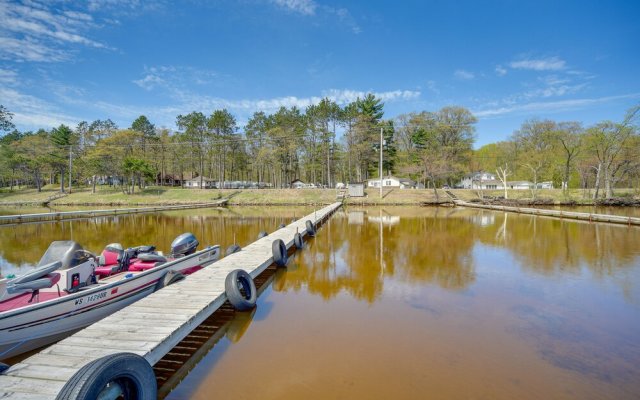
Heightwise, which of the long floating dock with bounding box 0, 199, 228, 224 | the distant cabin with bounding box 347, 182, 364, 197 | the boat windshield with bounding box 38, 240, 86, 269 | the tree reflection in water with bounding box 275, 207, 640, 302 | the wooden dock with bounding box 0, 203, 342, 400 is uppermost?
the distant cabin with bounding box 347, 182, 364, 197

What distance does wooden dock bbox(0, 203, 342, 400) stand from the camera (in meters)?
3.34

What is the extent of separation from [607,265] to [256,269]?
11675 mm

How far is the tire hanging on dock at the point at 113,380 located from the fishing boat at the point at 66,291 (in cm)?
279

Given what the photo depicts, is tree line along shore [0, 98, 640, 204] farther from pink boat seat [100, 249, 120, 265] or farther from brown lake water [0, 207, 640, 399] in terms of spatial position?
pink boat seat [100, 249, 120, 265]

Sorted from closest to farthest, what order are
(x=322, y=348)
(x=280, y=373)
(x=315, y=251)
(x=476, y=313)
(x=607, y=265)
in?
(x=280, y=373)
(x=322, y=348)
(x=476, y=313)
(x=607, y=265)
(x=315, y=251)

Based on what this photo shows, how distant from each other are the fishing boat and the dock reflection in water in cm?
252

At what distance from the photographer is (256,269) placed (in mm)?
8734

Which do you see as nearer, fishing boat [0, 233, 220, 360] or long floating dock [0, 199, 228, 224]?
fishing boat [0, 233, 220, 360]

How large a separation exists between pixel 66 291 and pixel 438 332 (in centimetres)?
700

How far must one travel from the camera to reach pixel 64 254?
20.3 ft

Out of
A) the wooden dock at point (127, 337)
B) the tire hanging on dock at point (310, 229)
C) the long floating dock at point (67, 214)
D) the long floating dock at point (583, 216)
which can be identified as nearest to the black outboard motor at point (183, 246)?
the wooden dock at point (127, 337)

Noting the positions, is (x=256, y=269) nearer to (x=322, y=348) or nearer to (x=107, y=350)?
(x=322, y=348)

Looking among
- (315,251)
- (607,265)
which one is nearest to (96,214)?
(315,251)

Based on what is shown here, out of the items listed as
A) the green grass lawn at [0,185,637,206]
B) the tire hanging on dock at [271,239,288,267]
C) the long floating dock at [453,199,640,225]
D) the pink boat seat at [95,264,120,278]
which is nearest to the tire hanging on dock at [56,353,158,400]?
the pink boat seat at [95,264,120,278]
